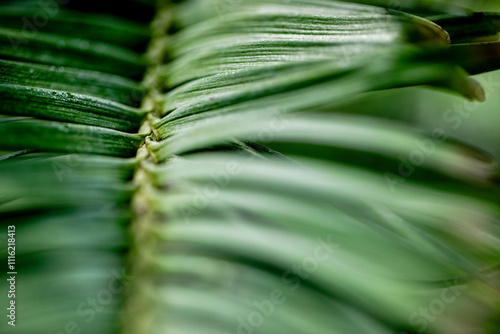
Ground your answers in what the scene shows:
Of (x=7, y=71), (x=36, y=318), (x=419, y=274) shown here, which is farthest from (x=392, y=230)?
(x=7, y=71)

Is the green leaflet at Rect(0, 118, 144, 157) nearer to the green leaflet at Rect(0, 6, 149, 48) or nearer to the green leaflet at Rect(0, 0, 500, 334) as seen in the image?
the green leaflet at Rect(0, 0, 500, 334)

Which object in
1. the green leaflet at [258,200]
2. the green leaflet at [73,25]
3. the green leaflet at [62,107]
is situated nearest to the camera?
the green leaflet at [258,200]

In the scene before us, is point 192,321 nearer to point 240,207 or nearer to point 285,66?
point 240,207

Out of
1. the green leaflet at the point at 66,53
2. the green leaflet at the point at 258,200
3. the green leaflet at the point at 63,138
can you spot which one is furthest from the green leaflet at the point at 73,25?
the green leaflet at the point at 63,138

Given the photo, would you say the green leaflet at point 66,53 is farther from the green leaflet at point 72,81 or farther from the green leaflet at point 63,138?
the green leaflet at point 63,138

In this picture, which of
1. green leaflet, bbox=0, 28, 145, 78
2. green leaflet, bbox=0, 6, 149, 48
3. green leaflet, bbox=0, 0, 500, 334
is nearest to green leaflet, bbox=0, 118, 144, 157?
green leaflet, bbox=0, 0, 500, 334

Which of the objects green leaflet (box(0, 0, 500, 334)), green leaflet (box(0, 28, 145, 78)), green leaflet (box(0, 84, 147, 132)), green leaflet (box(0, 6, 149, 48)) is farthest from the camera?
green leaflet (box(0, 6, 149, 48))

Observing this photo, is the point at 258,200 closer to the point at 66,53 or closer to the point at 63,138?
the point at 63,138
